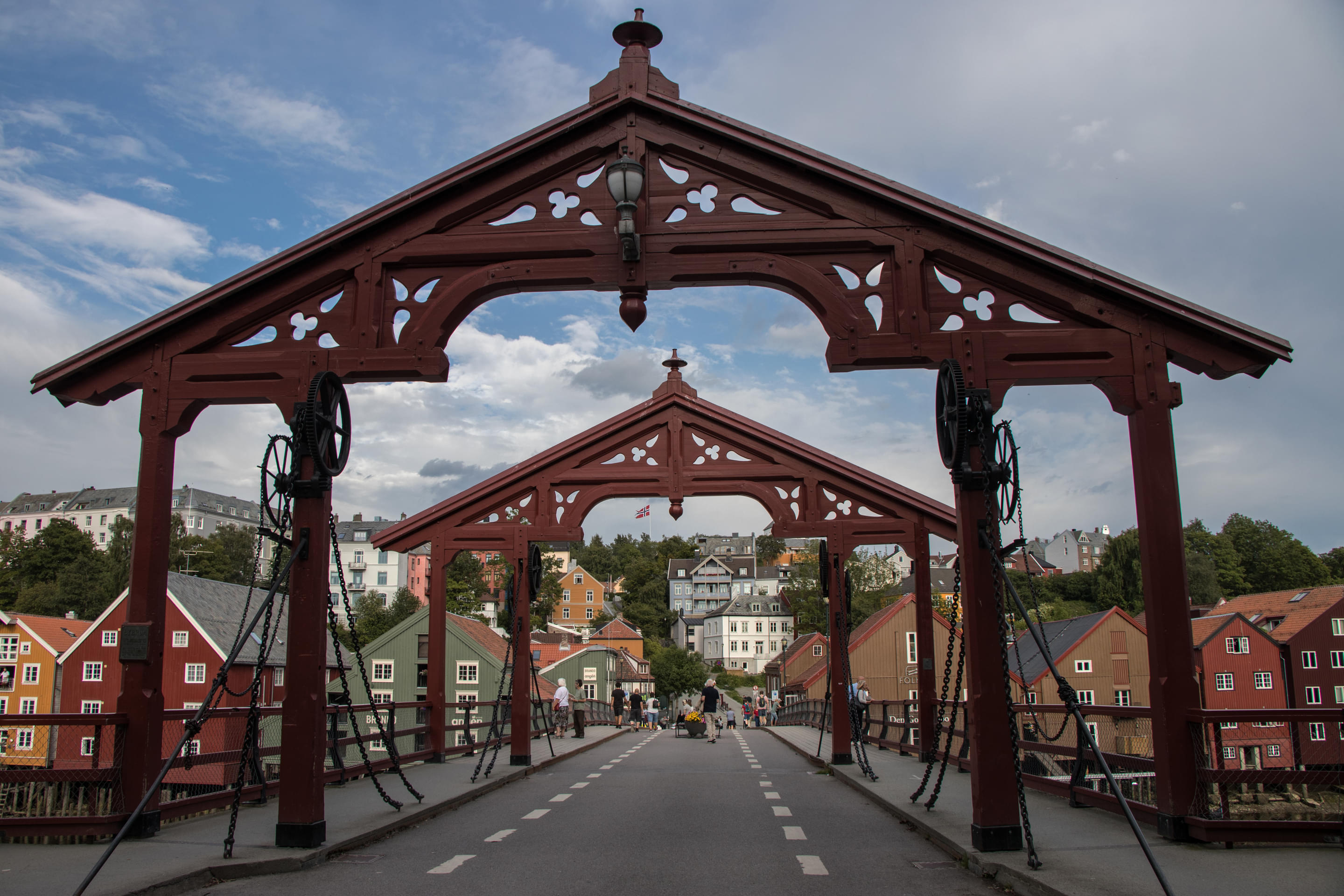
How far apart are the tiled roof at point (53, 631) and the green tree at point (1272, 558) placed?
306ft

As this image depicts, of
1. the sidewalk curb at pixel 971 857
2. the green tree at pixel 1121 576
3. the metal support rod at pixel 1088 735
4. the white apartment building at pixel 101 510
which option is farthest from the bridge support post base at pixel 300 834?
the white apartment building at pixel 101 510

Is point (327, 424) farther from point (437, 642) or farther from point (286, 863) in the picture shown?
point (437, 642)

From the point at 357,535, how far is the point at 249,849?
5329 inches

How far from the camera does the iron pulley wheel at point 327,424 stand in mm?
8172

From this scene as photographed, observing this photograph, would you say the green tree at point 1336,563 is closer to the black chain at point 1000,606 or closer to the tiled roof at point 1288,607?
the tiled roof at point 1288,607

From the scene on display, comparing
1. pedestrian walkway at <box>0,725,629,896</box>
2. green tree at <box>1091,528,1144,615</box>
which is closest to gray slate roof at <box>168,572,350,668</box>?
pedestrian walkway at <box>0,725,629,896</box>

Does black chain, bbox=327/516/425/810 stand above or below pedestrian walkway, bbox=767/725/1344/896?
above

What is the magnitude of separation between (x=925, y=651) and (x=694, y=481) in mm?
4550

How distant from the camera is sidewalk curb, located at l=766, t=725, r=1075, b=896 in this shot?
6113mm

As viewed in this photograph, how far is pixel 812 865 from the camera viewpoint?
24.3 feet

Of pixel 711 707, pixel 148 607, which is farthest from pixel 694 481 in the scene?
pixel 711 707

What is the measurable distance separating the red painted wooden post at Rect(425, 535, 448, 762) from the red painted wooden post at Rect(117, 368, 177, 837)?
7953 millimetres

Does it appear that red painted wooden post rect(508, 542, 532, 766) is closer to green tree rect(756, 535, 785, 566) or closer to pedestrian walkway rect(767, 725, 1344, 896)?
pedestrian walkway rect(767, 725, 1344, 896)

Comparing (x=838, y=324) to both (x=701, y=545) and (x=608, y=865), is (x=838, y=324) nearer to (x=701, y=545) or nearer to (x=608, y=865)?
(x=608, y=865)
